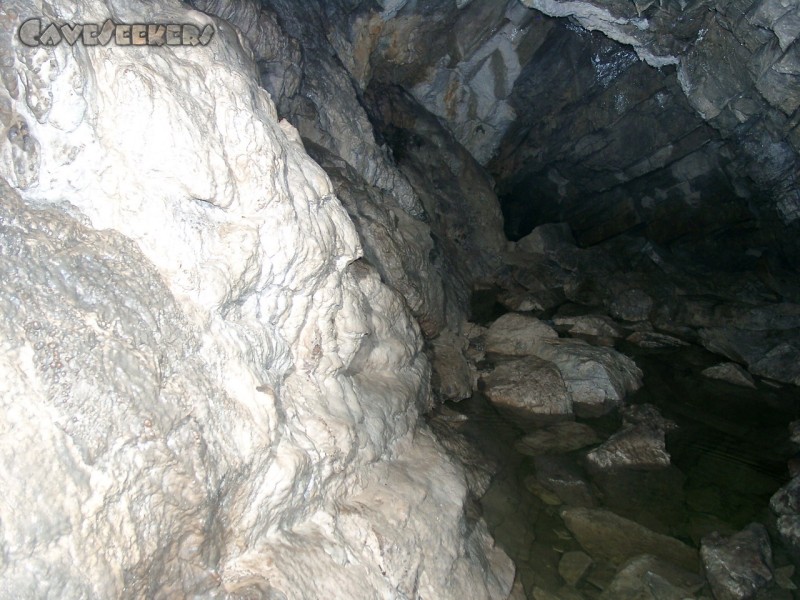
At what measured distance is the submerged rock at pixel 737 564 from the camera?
464 centimetres

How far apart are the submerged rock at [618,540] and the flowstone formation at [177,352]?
4.75 feet

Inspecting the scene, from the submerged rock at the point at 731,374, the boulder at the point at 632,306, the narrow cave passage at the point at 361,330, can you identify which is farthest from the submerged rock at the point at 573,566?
the boulder at the point at 632,306

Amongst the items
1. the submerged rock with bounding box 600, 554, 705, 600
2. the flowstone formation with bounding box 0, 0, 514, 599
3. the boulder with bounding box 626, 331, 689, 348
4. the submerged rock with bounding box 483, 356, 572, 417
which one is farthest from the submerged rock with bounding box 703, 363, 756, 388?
the flowstone formation with bounding box 0, 0, 514, 599

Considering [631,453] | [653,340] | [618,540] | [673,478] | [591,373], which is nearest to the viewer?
[618,540]

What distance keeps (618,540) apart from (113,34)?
5.29 metres

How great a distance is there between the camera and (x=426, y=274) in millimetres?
8812

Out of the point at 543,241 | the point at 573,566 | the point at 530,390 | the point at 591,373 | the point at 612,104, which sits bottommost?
the point at 573,566

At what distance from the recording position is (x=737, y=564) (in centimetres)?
480

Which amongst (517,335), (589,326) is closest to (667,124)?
(589,326)

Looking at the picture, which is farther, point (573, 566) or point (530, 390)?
point (530, 390)

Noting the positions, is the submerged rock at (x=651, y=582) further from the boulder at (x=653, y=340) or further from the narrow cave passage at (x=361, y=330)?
the boulder at (x=653, y=340)

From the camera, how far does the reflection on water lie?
507 centimetres

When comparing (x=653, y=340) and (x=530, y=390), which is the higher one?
(x=653, y=340)

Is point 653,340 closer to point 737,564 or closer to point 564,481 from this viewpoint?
point 564,481
